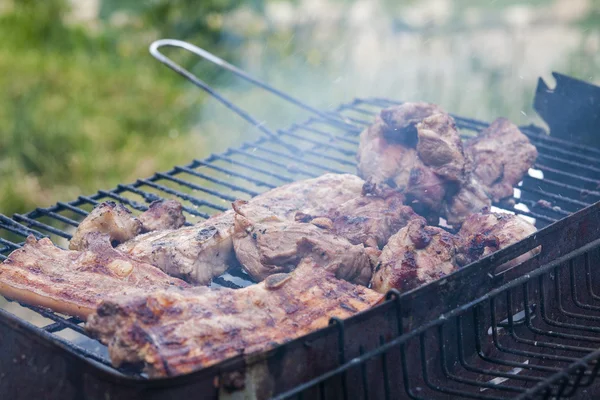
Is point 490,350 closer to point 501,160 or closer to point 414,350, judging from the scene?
point 414,350

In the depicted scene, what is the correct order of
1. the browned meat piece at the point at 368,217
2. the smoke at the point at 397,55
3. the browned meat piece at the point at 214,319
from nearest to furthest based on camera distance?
1. the browned meat piece at the point at 214,319
2. the browned meat piece at the point at 368,217
3. the smoke at the point at 397,55

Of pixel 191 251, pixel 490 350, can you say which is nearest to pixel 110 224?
pixel 191 251

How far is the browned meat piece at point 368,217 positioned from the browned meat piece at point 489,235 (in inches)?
10.4

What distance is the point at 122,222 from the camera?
345 cm

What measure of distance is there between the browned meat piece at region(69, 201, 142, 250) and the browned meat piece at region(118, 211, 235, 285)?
115 mm

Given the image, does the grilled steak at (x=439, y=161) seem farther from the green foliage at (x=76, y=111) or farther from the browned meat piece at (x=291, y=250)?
the green foliage at (x=76, y=111)

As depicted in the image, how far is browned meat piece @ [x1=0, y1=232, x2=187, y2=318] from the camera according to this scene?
2.80m

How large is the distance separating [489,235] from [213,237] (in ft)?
3.69

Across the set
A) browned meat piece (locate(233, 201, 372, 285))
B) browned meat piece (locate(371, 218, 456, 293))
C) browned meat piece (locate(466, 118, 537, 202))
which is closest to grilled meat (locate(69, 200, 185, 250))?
browned meat piece (locate(233, 201, 372, 285))

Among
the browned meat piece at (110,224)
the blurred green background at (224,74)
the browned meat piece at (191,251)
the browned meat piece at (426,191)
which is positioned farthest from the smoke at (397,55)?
the browned meat piece at (191,251)

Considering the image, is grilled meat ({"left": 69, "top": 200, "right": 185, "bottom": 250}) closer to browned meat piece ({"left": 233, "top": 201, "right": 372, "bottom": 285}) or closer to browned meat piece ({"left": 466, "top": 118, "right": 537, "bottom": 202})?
browned meat piece ({"left": 233, "top": 201, "right": 372, "bottom": 285})

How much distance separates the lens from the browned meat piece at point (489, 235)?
→ 122 inches

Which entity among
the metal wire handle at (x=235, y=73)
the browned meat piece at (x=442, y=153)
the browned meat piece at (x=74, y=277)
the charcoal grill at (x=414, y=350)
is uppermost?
the metal wire handle at (x=235, y=73)

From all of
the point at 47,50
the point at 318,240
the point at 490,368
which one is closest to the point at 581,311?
the point at 490,368
